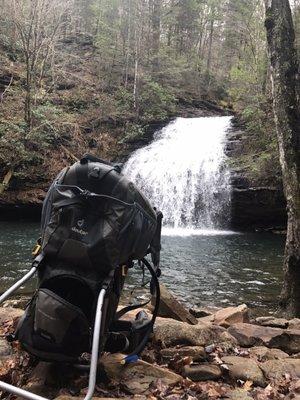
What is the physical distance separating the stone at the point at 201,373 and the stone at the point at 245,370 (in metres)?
0.13

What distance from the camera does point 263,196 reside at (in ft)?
58.2

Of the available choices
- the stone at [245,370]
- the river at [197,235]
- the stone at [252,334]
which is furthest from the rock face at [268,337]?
the river at [197,235]

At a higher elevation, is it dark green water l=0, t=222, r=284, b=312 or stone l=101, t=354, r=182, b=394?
stone l=101, t=354, r=182, b=394

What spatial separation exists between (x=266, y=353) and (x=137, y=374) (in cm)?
138

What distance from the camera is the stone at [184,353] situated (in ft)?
10.8

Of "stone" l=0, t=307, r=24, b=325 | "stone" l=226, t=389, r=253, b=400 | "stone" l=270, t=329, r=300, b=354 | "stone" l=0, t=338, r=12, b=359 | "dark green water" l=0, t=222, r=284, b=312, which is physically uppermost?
"stone" l=0, t=338, r=12, b=359

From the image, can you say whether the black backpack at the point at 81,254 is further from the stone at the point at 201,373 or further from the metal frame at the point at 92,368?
the stone at the point at 201,373

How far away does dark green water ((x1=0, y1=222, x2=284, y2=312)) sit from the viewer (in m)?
8.58

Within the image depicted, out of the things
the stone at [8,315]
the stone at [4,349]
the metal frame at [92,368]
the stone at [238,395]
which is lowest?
the stone at [8,315]

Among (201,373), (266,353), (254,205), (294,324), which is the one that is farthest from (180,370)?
(254,205)

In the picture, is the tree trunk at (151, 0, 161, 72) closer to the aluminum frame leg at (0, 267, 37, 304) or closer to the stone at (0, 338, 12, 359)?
the stone at (0, 338, 12, 359)

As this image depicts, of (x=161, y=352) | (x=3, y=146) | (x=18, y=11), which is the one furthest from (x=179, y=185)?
(x=161, y=352)

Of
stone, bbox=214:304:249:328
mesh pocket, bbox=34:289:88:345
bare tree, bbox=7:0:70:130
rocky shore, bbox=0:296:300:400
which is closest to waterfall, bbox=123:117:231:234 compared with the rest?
bare tree, bbox=7:0:70:130

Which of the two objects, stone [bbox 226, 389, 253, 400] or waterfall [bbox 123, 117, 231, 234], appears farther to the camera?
waterfall [bbox 123, 117, 231, 234]
